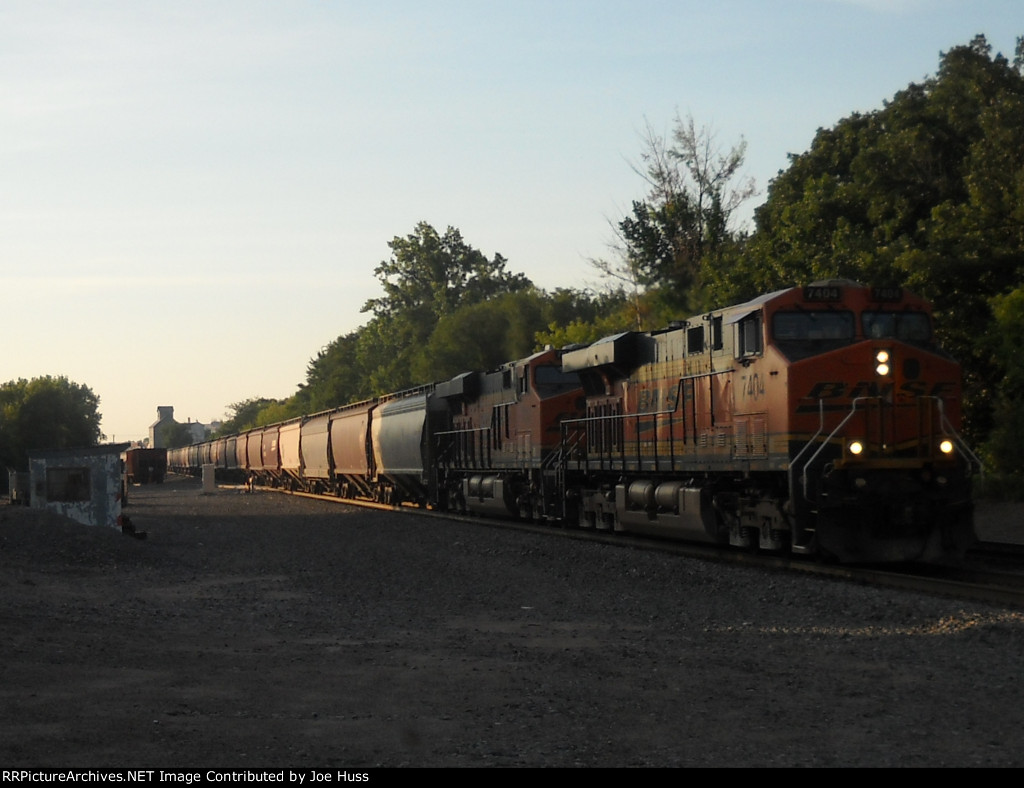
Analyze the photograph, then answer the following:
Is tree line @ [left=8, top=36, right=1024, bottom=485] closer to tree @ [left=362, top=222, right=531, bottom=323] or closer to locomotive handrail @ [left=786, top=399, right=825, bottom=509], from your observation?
locomotive handrail @ [left=786, top=399, right=825, bottom=509]

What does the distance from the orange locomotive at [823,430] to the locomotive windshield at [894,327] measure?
0.04 feet

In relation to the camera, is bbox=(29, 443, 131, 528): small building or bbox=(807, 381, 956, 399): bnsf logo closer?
bbox=(807, 381, 956, 399): bnsf logo

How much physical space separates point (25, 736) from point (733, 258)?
38.1m

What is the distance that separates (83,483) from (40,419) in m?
76.6

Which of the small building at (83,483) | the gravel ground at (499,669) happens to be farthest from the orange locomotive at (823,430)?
the small building at (83,483)

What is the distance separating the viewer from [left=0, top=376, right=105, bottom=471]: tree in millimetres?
90188

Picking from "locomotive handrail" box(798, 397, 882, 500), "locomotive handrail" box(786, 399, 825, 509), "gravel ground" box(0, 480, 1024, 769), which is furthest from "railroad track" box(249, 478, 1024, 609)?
"locomotive handrail" box(798, 397, 882, 500)

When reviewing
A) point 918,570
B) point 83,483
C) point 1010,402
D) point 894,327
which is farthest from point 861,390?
point 83,483

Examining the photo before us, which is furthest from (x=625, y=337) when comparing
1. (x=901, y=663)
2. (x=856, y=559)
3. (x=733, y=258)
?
(x=733, y=258)

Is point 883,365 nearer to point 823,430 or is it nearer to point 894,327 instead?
point 894,327

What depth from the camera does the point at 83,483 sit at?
2672 centimetres

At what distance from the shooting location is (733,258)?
42.9 m

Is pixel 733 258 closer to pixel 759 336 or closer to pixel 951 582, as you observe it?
pixel 759 336

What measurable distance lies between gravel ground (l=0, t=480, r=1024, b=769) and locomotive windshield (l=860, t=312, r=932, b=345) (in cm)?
358
